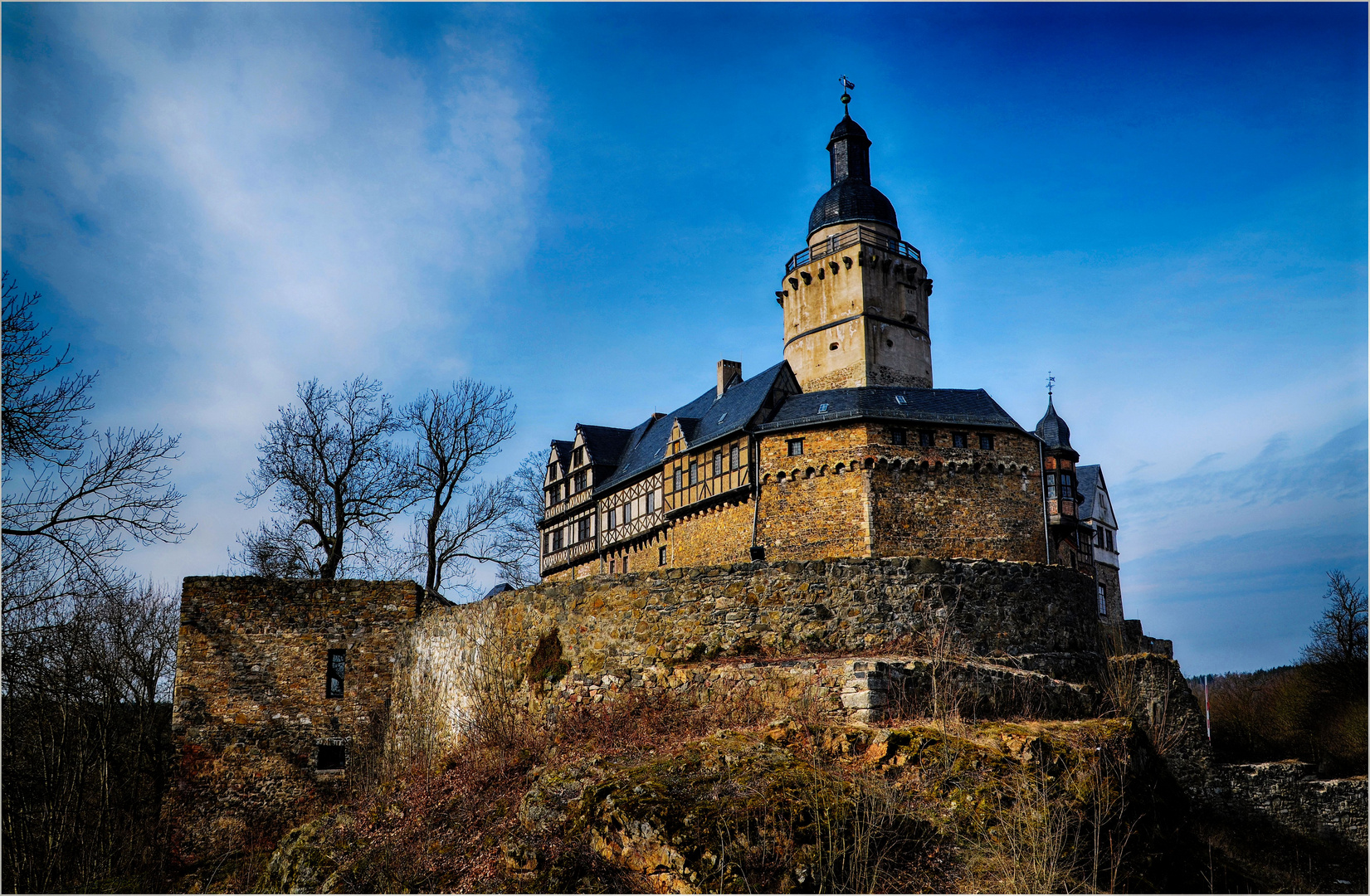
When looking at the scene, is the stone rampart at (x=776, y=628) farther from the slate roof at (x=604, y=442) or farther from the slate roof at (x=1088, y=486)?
the slate roof at (x=1088, y=486)

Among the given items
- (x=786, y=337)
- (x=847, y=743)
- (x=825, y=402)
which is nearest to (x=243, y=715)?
(x=847, y=743)

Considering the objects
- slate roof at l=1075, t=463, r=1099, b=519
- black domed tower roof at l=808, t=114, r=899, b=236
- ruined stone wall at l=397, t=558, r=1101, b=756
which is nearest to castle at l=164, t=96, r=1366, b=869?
ruined stone wall at l=397, t=558, r=1101, b=756

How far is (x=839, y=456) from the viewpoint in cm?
3138

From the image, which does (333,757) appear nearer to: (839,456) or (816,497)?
(816,497)

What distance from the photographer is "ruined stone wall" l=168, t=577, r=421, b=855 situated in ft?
67.9

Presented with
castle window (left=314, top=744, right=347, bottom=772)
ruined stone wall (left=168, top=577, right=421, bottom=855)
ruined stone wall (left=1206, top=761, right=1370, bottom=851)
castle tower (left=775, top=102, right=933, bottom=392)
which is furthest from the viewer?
castle tower (left=775, top=102, right=933, bottom=392)

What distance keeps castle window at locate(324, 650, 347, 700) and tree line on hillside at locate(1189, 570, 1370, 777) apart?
28356mm

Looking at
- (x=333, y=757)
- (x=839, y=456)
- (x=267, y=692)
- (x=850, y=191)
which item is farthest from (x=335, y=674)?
(x=850, y=191)

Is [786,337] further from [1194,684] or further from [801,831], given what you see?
[1194,684]

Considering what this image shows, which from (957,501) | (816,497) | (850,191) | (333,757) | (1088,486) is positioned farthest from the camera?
(1088,486)

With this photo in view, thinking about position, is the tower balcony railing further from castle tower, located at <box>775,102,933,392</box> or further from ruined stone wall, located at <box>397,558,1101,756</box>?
ruined stone wall, located at <box>397,558,1101,756</box>

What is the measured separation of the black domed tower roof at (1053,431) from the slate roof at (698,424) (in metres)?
10.8

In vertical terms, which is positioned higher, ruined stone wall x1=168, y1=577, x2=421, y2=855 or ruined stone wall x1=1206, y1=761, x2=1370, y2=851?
ruined stone wall x1=168, y1=577, x2=421, y2=855

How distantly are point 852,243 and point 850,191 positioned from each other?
3.44 metres
